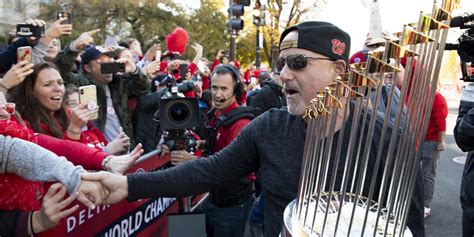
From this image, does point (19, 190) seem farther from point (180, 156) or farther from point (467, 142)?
point (467, 142)

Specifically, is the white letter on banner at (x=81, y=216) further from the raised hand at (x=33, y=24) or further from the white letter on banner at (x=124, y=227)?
the raised hand at (x=33, y=24)

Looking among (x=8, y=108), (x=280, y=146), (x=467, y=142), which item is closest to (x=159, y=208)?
(x=8, y=108)

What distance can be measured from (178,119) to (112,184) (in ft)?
4.44

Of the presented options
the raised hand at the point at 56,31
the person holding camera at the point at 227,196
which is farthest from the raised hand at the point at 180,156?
the raised hand at the point at 56,31

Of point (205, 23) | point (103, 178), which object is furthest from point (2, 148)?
point (205, 23)

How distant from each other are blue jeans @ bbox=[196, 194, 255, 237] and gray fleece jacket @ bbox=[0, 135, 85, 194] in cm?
175

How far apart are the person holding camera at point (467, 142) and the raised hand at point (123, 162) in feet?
6.15

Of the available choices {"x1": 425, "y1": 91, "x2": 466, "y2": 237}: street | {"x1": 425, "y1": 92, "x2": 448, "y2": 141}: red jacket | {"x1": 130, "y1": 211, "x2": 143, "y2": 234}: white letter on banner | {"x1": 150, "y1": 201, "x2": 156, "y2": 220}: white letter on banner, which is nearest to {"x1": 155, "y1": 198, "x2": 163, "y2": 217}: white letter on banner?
{"x1": 150, "y1": 201, "x2": 156, "y2": 220}: white letter on banner

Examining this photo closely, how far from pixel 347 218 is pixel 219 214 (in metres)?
2.39

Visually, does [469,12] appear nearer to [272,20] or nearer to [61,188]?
[61,188]

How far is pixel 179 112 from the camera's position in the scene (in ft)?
11.0

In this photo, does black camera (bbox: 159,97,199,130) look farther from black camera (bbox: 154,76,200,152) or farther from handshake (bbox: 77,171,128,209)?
handshake (bbox: 77,171,128,209)

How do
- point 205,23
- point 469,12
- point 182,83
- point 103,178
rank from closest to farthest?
1. point 469,12
2. point 103,178
3. point 182,83
4. point 205,23

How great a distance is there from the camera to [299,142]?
197 centimetres
